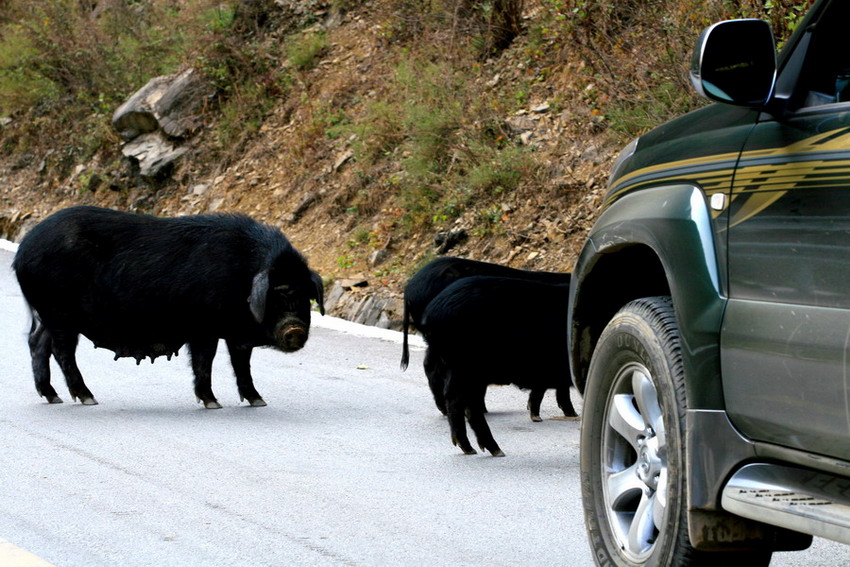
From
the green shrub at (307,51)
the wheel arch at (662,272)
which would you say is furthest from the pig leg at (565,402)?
the green shrub at (307,51)

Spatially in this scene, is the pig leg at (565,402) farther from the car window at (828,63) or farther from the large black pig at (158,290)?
the car window at (828,63)

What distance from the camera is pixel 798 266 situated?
11.0 feet

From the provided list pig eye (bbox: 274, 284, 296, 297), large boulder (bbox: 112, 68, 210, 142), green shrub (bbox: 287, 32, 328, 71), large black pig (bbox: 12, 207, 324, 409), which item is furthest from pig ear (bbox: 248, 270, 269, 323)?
large boulder (bbox: 112, 68, 210, 142)

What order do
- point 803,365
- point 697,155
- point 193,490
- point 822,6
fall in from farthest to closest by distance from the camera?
point 193,490
point 697,155
point 822,6
point 803,365

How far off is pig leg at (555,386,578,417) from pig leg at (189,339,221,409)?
2522 millimetres

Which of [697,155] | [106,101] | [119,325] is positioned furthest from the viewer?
[106,101]

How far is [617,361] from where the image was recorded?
14.1ft

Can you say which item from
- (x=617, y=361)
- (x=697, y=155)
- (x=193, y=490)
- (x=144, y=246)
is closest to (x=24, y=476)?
(x=193, y=490)

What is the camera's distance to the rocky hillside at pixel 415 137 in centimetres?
1353

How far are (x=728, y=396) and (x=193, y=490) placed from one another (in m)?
3.45

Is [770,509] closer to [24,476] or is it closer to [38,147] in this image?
[24,476]

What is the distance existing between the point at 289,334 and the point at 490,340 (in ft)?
7.45

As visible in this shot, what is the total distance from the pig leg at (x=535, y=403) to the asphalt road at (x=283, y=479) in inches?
3.8

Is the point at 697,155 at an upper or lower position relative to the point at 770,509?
upper
